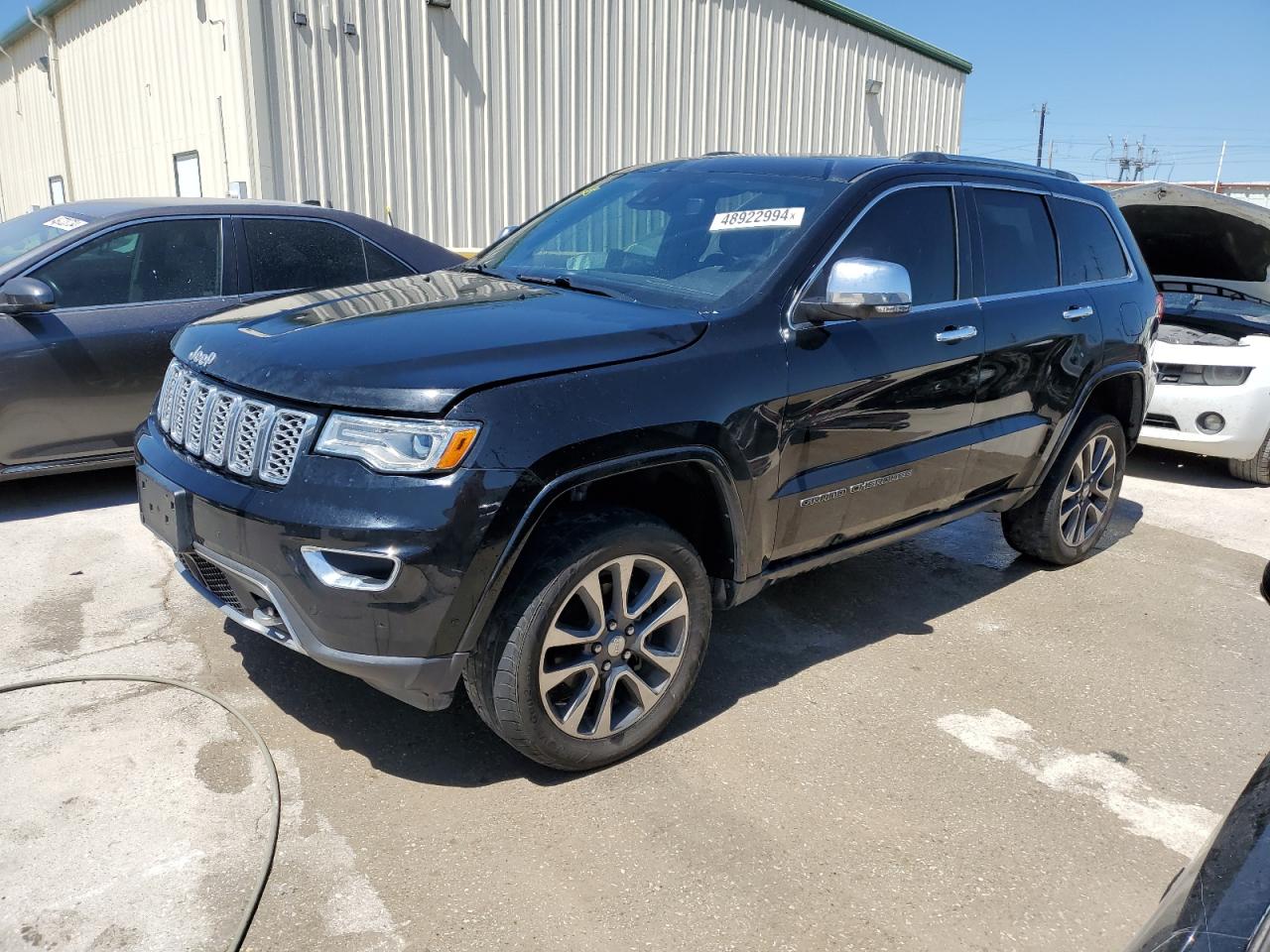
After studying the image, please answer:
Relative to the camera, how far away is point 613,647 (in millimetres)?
2992

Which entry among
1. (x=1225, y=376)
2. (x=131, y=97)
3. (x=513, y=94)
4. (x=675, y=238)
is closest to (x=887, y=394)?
(x=675, y=238)

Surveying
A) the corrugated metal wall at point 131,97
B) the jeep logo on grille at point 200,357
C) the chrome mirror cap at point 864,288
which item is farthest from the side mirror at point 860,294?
the corrugated metal wall at point 131,97

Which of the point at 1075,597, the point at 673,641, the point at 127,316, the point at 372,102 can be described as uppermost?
the point at 372,102

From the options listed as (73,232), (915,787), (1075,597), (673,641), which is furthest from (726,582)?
(73,232)

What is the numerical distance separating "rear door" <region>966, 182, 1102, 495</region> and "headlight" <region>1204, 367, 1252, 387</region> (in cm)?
276

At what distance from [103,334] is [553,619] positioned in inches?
143

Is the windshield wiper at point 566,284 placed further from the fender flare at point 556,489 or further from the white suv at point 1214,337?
the white suv at point 1214,337

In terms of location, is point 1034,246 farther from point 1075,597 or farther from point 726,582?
point 726,582

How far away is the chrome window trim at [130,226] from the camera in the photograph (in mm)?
5113

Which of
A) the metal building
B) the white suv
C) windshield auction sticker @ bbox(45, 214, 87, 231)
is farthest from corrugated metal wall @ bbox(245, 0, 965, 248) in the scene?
the white suv

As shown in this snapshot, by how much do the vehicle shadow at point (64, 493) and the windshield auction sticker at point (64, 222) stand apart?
4.62 feet

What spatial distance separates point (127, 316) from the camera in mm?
5234

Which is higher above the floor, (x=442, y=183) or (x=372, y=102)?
(x=372, y=102)

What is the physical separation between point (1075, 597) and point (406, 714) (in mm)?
3241
